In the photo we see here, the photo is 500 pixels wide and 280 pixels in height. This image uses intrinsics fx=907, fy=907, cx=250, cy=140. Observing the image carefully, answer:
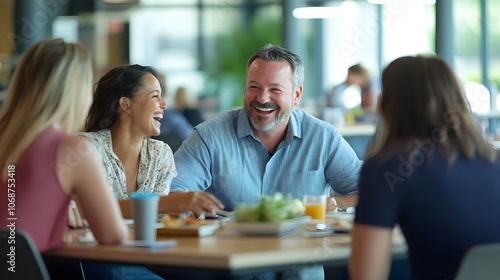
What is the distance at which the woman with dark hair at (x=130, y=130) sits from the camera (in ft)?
10.2

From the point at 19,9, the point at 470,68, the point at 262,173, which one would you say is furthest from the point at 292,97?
the point at 470,68

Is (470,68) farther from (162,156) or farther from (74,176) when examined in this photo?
(74,176)

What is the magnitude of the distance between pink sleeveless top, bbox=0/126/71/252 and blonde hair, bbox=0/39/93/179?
3 centimetres

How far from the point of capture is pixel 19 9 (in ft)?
26.4

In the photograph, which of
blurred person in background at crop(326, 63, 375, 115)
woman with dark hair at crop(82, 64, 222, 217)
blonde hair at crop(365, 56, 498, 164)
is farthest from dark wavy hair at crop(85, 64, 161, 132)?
blurred person in background at crop(326, 63, 375, 115)

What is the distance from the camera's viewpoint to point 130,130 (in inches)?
126

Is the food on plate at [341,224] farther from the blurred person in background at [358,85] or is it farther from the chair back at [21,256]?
the blurred person in background at [358,85]

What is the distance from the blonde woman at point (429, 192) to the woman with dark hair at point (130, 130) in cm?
126

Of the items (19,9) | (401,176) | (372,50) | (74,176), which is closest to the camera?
(401,176)

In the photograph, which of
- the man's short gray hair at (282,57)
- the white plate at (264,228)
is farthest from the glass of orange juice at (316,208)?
the man's short gray hair at (282,57)

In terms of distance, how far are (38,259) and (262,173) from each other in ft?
4.34

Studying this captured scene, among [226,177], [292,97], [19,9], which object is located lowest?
[226,177]

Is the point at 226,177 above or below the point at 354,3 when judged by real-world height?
below

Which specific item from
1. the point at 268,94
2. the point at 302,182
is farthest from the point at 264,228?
the point at 268,94
